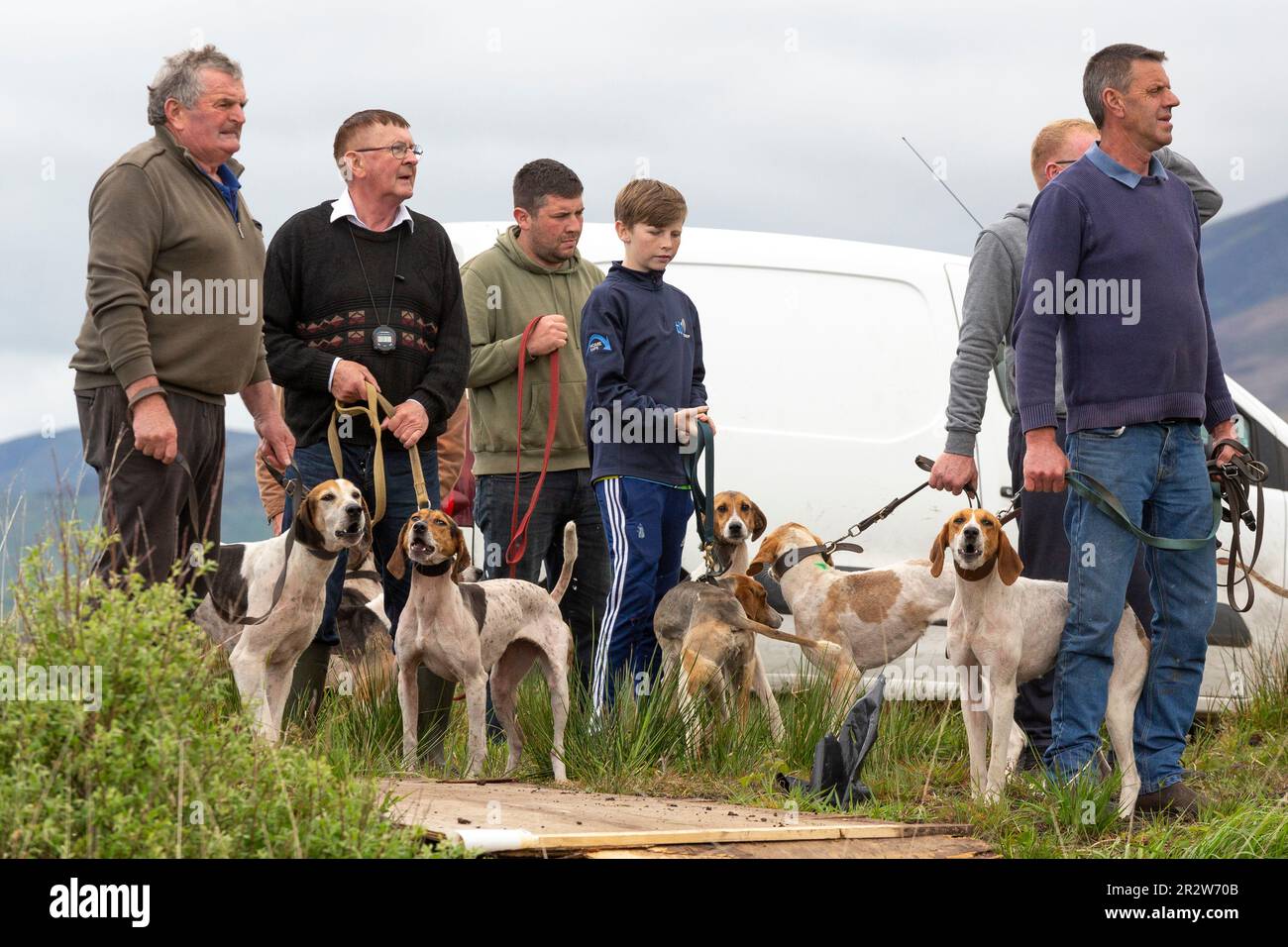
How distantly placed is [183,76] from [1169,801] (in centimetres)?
421

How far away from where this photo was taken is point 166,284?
18.0 feet

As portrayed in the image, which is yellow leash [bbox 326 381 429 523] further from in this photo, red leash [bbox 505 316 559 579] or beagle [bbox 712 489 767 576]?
beagle [bbox 712 489 767 576]

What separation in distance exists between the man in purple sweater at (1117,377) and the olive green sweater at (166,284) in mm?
2759

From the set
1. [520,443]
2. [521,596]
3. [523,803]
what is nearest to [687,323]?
[520,443]

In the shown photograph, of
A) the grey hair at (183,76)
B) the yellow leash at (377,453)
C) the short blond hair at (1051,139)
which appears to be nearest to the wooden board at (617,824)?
the yellow leash at (377,453)

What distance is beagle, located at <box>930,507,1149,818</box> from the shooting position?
5.53 m

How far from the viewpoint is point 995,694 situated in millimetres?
5605

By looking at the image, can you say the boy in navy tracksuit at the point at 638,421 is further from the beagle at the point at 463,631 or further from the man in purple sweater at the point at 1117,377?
the man in purple sweater at the point at 1117,377

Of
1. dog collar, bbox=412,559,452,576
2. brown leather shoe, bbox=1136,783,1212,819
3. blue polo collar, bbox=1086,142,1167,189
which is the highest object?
blue polo collar, bbox=1086,142,1167,189

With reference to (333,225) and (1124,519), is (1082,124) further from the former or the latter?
(333,225)

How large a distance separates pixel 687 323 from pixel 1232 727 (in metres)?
3.15

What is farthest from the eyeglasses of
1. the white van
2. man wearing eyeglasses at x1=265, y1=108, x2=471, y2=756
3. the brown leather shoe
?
the brown leather shoe

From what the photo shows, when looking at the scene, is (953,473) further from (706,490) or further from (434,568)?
(434,568)

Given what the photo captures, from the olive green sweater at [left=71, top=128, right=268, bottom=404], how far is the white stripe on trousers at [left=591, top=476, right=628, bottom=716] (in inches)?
57.4
